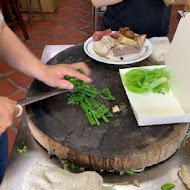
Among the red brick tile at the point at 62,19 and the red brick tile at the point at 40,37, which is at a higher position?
the red brick tile at the point at 40,37

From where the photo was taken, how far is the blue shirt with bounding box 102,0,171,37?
1.37 metres

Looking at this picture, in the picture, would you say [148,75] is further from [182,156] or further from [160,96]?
[182,156]

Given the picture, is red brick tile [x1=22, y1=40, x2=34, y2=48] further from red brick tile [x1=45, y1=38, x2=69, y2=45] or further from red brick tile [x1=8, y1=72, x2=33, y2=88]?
red brick tile [x1=8, y1=72, x2=33, y2=88]

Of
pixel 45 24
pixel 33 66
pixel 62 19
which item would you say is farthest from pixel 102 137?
pixel 62 19

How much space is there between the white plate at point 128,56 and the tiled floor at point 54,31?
3.56 feet

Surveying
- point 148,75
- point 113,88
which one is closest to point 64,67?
point 113,88

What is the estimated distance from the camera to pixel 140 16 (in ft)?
4.54

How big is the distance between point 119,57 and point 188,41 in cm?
38

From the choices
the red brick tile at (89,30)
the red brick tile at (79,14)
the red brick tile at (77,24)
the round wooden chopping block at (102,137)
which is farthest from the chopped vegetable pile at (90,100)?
the red brick tile at (79,14)

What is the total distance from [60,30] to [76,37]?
0.95 feet

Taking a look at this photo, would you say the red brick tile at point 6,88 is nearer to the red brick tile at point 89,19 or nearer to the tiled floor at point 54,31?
the tiled floor at point 54,31

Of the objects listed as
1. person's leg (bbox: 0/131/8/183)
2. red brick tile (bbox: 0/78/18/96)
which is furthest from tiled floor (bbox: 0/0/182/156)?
person's leg (bbox: 0/131/8/183)

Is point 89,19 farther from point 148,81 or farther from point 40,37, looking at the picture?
point 148,81

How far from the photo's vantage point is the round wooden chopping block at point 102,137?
2.39ft
